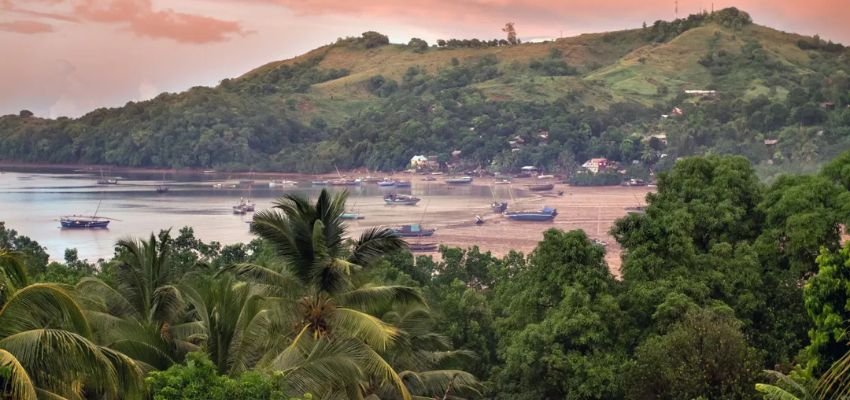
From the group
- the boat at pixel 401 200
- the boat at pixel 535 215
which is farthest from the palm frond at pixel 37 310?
the boat at pixel 401 200

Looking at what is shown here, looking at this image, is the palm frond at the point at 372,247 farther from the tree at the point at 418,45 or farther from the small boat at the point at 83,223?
the tree at the point at 418,45

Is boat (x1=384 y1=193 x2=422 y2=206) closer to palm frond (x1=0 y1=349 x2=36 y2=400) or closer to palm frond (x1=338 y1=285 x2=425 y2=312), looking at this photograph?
palm frond (x1=338 y1=285 x2=425 y2=312)

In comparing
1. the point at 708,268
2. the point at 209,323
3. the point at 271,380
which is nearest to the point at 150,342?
the point at 209,323

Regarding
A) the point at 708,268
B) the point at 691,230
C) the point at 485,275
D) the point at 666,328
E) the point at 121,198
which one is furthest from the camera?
the point at 121,198

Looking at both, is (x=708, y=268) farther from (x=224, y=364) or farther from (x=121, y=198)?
(x=121, y=198)

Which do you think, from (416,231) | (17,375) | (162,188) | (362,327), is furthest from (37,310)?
(162,188)
